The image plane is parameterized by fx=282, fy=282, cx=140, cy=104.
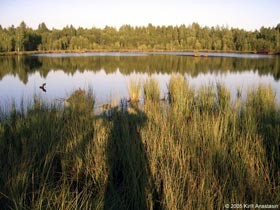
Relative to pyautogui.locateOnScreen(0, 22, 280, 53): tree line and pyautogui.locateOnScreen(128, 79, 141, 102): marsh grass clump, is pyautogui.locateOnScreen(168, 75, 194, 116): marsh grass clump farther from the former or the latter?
pyautogui.locateOnScreen(0, 22, 280, 53): tree line

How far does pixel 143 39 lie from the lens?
92062 millimetres

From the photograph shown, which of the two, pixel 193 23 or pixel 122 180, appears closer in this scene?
pixel 122 180

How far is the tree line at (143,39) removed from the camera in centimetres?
6925

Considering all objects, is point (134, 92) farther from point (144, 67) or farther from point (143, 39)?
point (143, 39)

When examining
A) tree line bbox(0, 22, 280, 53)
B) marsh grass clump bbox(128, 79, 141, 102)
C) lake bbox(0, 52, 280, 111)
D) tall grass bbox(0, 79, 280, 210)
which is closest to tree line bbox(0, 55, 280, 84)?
lake bbox(0, 52, 280, 111)

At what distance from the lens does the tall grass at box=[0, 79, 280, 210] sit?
8.46 feet

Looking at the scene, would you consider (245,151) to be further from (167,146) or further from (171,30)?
(171,30)

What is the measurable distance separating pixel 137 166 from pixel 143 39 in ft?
300

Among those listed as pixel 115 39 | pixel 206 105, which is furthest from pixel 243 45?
pixel 206 105

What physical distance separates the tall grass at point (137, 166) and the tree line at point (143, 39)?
198 feet

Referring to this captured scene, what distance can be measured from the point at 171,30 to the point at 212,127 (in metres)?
102

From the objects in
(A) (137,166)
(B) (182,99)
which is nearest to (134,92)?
(B) (182,99)

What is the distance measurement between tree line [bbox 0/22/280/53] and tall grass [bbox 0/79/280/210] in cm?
6049

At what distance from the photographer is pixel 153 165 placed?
121 inches
